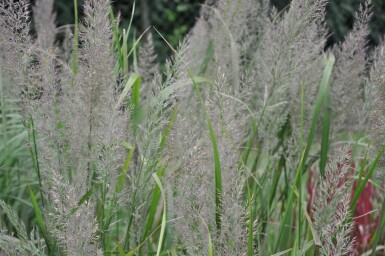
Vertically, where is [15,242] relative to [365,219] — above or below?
above

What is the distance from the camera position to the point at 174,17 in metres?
7.84

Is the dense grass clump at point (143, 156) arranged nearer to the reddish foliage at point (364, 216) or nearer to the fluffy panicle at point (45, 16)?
the fluffy panicle at point (45, 16)

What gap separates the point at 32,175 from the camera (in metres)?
2.75

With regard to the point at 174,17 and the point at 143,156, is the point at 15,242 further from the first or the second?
the point at 174,17

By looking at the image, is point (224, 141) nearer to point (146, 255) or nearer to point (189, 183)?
point (189, 183)

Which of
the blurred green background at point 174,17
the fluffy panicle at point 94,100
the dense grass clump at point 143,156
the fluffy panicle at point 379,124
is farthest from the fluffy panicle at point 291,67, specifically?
the blurred green background at point 174,17

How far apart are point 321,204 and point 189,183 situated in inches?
11.5

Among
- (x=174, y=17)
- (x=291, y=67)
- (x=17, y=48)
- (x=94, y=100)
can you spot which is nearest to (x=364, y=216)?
(x=291, y=67)

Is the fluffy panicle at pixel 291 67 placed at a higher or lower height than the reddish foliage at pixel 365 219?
higher

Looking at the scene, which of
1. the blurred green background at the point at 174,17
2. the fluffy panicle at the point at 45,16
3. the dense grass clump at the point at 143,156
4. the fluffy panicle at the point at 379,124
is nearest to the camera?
the dense grass clump at the point at 143,156

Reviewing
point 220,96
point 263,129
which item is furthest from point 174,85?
point 263,129

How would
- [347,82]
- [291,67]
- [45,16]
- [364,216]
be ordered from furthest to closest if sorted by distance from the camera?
1. [364,216]
2. [45,16]
3. [347,82]
4. [291,67]

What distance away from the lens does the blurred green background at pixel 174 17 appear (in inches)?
296

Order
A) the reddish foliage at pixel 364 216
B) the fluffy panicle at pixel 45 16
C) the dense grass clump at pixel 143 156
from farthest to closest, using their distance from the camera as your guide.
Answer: the reddish foliage at pixel 364 216 < the fluffy panicle at pixel 45 16 < the dense grass clump at pixel 143 156
